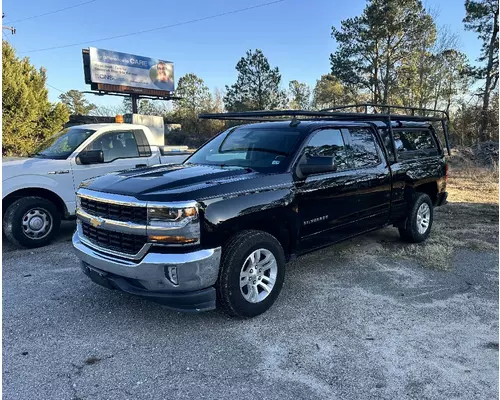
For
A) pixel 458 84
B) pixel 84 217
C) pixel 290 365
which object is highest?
pixel 458 84

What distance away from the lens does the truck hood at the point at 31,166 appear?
5.89 meters

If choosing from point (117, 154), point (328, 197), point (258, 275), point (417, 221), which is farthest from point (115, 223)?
point (417, 221)

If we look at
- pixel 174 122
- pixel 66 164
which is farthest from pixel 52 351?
pixel 174 122

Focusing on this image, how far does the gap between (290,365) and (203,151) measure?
9.80 ft

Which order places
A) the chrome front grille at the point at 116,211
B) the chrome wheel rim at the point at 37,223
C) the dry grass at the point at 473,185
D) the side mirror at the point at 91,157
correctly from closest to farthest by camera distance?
the chrome front grille at the point at 116,211 → the side mirror at the point at 91,157 → the chrome wheel rim at the point at 37,223 → the dry grass at the point at 473,185

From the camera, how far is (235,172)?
401 centimetres

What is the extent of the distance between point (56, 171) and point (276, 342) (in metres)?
4.68

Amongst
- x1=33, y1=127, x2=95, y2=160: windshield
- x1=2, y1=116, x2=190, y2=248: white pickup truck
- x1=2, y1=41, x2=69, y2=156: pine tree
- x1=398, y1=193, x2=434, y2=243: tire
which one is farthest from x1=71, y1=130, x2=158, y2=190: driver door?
x1=2, y1=41, x2=69, y2=156: pine tree

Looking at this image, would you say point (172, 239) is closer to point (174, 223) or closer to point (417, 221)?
point (174, 223)

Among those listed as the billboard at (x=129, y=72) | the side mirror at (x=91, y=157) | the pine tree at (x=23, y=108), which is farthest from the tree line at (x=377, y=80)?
the side mirror at (x=91, y=157)

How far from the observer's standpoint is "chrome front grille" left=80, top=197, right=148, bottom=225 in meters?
3.36

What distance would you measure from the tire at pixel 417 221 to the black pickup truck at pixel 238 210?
0.59 m

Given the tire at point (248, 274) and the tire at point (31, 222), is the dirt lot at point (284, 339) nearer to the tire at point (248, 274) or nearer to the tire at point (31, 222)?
the tire at point (248, 274)

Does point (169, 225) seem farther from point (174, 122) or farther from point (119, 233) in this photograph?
point (174, 122)
